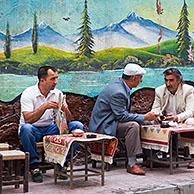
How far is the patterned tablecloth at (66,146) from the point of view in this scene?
6.02 metres

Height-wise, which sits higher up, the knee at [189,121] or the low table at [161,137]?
the knee at [189,121]

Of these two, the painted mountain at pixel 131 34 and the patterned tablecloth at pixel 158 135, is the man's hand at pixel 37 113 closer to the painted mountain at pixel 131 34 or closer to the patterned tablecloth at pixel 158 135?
the patterned tablecloth at pixel 158 135

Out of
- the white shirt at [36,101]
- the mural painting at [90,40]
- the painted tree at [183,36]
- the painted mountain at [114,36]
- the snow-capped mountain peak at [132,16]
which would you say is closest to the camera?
the white shirt at [36,101]

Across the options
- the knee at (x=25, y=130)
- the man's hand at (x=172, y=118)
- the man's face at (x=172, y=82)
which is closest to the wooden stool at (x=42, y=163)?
the knee at (x=25, y=130)

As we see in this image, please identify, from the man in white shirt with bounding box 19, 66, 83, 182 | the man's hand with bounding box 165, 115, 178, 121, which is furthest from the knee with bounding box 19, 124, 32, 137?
the man's hand with bounding box 165, 115, 178, 121

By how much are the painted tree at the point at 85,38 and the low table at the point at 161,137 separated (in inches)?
55.2

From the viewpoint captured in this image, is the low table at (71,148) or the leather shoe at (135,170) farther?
the leather shoe at (135,170)

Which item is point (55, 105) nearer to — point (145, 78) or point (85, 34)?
point (85, 34)

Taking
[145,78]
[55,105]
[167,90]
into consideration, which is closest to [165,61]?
[145,78]

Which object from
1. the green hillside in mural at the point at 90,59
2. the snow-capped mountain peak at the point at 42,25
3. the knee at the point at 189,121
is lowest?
the knee at the point at 189,121

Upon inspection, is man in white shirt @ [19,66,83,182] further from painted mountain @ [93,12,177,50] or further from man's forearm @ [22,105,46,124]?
painted mountain @ [93,12,177,50]

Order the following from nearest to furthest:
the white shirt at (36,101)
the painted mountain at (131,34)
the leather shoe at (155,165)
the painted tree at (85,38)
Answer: the white shirt at (36,101), the leather shoe at (155,165), the painted tree at (85,38), the painted mountain at (131,34)

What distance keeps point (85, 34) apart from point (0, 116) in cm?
173

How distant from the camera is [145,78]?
8383 mm
